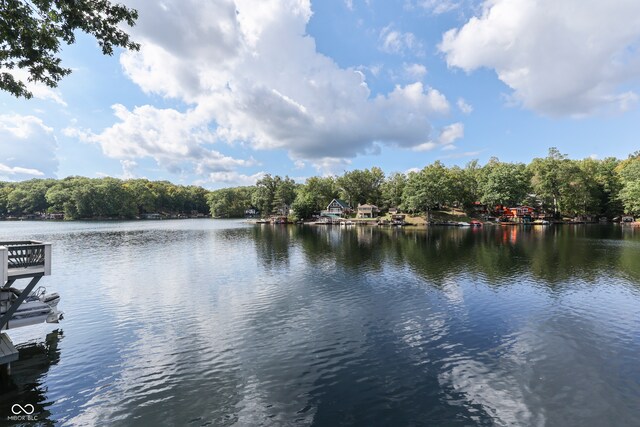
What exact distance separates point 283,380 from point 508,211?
123 metres

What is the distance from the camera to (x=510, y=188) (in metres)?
104

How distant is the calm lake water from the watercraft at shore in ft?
3.73

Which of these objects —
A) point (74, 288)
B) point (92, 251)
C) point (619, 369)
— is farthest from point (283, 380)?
point (92, 251)

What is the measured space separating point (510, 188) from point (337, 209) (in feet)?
203

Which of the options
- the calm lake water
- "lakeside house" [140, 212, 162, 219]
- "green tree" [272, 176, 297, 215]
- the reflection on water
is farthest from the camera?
"lakeside house" [140, 212, 162, 219]

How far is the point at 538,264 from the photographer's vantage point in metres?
36.7

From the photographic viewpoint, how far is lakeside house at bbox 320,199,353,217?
127250 millimetres

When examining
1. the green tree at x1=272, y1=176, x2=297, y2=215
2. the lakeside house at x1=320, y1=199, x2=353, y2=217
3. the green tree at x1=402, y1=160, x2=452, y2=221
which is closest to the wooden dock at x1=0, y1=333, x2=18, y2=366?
the green tree at x1=402, y1=160, x2=452, y2=221

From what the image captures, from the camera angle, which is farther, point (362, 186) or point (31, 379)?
point (362, 186)

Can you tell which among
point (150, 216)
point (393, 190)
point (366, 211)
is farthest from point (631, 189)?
point (150, 216)

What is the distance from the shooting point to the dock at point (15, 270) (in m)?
13.0

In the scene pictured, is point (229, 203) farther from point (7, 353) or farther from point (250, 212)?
point (7, 353)

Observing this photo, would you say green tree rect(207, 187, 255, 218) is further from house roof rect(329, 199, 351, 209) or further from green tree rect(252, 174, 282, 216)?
house roof rect(329, 199, 351, 209)

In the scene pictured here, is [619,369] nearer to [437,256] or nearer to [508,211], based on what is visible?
[437,256]
